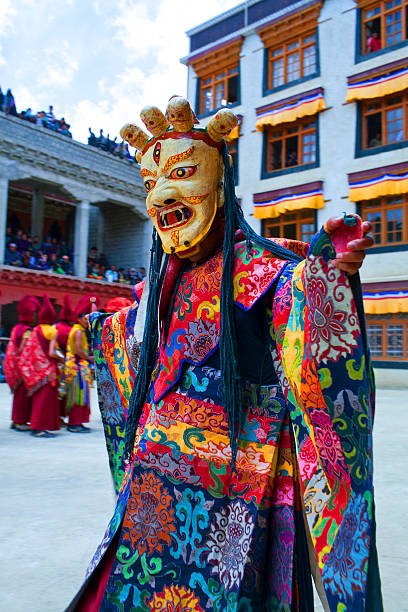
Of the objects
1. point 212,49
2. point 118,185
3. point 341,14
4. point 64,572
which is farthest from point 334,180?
point 64,572

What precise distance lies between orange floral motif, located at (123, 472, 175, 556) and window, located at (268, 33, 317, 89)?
55.9 ft

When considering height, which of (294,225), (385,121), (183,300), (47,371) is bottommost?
(47,371)

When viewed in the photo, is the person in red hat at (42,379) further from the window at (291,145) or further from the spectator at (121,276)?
the spectator at (121,276)

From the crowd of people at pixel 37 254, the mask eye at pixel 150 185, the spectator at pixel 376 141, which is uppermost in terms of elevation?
the spectator at pixel 376 141

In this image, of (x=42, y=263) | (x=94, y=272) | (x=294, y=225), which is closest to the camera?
(x=294, y=225)

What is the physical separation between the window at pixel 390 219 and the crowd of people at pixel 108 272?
30.7ft

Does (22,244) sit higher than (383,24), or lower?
lower

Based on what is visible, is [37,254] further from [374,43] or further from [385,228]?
[374,43]

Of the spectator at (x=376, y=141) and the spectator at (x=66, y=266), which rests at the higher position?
the spectator at (x=376, y=141)

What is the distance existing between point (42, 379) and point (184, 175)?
205 inches

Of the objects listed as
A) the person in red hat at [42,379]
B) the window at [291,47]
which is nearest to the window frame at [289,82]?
the window at [291,47]

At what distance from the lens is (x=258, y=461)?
1.63 meters

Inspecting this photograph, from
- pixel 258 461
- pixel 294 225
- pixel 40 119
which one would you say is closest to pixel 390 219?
pixel 294 225

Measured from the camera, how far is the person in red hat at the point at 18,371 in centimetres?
684
